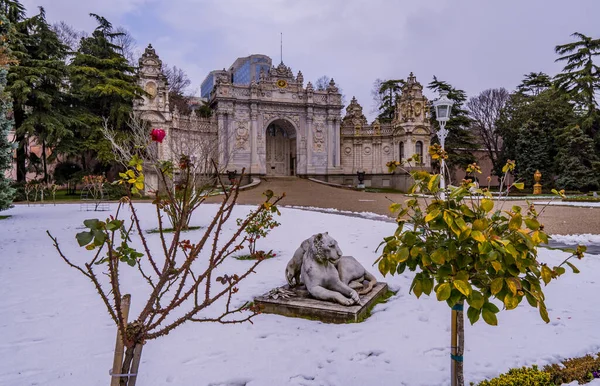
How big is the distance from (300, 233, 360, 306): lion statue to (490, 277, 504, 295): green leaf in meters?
2.19

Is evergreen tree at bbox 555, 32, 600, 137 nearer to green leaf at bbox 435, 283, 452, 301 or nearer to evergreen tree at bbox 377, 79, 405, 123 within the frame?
evergreen tree at bbox 377, 79, 405, 123

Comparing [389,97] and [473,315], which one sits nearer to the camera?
[473,315]

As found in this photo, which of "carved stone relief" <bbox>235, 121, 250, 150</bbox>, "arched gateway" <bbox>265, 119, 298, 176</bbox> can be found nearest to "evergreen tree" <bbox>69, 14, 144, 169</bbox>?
"carved stone relief" <bbox>235, 121, 250, 150</bbox>

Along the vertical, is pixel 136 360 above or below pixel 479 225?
below

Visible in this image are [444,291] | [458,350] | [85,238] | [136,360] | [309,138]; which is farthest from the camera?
[309,138]

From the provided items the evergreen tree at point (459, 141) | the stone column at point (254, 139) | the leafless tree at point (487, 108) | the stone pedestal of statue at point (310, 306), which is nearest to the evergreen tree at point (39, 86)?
the stone column at point (254, 139)

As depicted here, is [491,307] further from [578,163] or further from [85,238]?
[578,163]

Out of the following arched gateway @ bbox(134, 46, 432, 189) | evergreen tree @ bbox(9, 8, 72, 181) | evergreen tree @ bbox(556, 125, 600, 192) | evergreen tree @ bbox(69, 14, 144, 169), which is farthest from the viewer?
arched gateway @ bbox(134, 46, 432, 189)

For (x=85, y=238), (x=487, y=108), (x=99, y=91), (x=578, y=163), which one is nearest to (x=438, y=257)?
(x=85, y=238)

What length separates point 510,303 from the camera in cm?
180

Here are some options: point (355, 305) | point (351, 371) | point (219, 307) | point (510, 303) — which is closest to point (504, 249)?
point (510, 303)

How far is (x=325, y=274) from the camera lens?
405 centimetres

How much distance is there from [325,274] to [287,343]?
0.91 m

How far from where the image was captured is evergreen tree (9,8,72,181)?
800 inches
